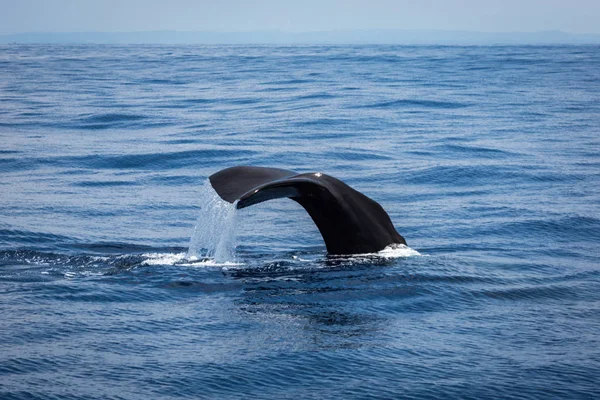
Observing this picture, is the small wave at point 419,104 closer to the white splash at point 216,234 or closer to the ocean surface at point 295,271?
the ocean surface at point 295,271

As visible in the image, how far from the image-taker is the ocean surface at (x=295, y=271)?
5.52m

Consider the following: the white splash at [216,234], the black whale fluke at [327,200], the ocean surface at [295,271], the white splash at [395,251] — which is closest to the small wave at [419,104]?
the ocean surface at [295,271]

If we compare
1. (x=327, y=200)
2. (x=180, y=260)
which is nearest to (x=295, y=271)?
(x=327, y=200)

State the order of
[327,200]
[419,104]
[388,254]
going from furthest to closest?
[419,104]
[388,254]
[327,200]

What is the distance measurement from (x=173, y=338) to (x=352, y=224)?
89.7 inches

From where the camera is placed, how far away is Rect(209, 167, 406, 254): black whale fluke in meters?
7.25

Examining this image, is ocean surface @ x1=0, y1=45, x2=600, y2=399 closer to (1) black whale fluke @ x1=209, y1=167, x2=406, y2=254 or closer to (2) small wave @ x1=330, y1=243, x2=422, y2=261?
(2) small wave @ x1=330, y1=243, x2=422, y2=261

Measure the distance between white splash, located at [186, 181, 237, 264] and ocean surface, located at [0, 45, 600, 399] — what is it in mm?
37

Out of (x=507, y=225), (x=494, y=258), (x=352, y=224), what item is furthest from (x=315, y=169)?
(x=352, y=224)

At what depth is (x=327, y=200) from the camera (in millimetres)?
7625

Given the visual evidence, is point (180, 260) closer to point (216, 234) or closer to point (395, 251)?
point (216, 234)

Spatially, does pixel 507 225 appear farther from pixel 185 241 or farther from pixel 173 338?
pixel 173 338

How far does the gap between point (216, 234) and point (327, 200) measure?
1.57 m

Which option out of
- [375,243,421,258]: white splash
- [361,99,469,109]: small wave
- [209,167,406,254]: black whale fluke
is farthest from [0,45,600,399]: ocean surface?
[361,99,469,109]: small wave
